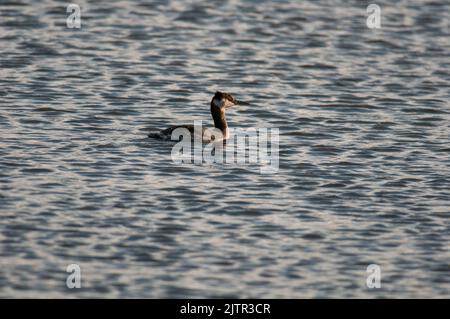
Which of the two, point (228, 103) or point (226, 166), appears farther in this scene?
point (228, 103)

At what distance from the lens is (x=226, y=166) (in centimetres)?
1602

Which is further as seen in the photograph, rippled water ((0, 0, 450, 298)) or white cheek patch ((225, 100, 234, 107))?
white cheek patch ((225, 100, 234, 107))

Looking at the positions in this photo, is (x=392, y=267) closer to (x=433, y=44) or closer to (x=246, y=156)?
(x=246, y=156)

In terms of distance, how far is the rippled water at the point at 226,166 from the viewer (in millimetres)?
11617

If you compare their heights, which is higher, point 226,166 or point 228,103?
point 228,103

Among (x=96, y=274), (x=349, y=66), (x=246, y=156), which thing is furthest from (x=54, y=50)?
(x=96, y=274)

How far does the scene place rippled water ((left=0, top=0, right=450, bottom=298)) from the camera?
11.6m

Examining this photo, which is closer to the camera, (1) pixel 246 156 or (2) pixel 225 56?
(1) pixel 246 156

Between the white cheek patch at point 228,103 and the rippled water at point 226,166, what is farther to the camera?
the white cheek patch at point 228,103

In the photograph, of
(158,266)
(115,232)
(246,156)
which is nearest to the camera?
(158,266)

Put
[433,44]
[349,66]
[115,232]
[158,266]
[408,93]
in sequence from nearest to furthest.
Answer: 1. [158,266]
2. [115,232]
3. [408,93]
4. [349,66]
5. [433,44]

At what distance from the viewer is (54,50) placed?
23.1 meters
